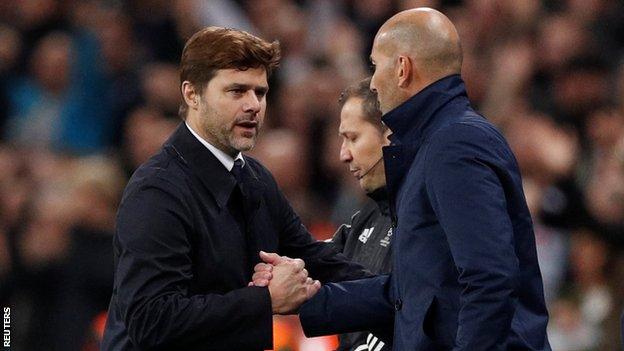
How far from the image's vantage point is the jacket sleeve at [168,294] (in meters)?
3.13

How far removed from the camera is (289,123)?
691 centimetres

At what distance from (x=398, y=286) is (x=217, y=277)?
0.48 metres

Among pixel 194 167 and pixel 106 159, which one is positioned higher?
pixel 194 167

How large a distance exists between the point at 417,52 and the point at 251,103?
501mm

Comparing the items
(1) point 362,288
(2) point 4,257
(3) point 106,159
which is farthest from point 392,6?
(1) point 362,288

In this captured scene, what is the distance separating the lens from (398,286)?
10.6 feet

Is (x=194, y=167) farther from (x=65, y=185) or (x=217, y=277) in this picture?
(x=65, y=185)

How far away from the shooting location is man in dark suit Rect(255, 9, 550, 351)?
290 centimetres

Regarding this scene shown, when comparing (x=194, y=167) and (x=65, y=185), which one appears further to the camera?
(x=65, y=185)

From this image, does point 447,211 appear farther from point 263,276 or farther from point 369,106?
point 369,106

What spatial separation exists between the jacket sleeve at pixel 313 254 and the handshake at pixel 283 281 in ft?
1.03

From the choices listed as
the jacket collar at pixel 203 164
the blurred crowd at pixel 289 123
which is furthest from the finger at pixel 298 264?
the blurred crowd at pixel 289 123

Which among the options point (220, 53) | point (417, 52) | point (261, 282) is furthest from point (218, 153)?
point (417, 52)

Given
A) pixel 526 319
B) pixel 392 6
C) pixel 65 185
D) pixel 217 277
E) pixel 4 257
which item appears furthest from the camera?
pixel 392 6
